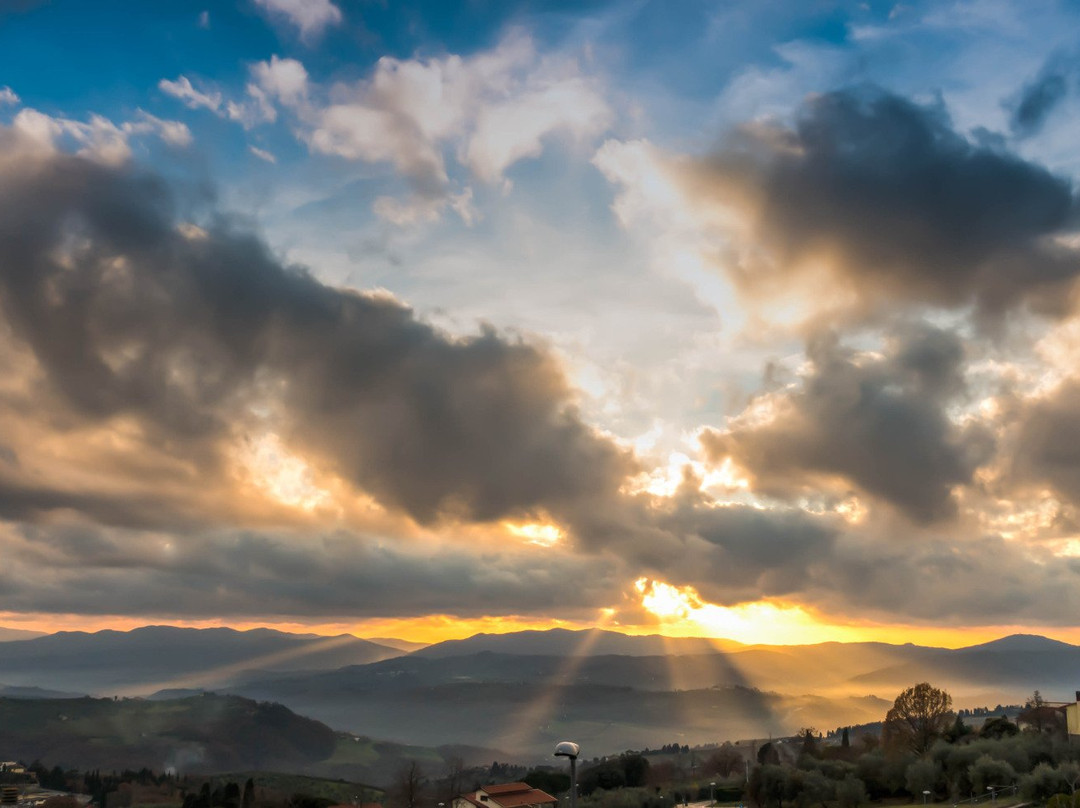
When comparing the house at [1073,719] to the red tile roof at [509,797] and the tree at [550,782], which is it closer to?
the red tile roof at [509,797]

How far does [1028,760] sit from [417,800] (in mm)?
123000

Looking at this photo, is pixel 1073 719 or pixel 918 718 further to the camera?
pixel 918 718

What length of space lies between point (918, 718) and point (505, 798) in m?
53.9

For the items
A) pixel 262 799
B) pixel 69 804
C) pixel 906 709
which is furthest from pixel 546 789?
pixel 69 804

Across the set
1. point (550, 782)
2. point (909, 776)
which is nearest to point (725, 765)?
point (550, 782)

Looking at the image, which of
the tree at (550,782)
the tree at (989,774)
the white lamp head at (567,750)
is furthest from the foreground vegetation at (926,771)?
the white lamp head at (567,750)

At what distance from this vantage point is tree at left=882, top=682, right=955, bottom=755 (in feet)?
389

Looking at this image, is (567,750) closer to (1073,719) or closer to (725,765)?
(1073,719)

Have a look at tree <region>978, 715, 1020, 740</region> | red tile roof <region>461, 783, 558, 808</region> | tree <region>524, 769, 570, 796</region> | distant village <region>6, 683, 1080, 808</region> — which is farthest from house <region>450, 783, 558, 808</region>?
tree <region>978, 715, 1020, 740</region>

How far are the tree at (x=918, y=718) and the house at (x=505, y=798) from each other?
1729 inches

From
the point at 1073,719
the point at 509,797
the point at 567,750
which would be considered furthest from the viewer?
the point at 509,797

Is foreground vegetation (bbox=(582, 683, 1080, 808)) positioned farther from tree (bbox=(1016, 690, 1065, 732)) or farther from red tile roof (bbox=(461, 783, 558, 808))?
red tile roof (bbox=(461, 783, 558, 808))

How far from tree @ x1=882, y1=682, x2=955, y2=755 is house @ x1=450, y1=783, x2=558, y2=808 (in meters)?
43.9

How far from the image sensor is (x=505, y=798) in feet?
382
